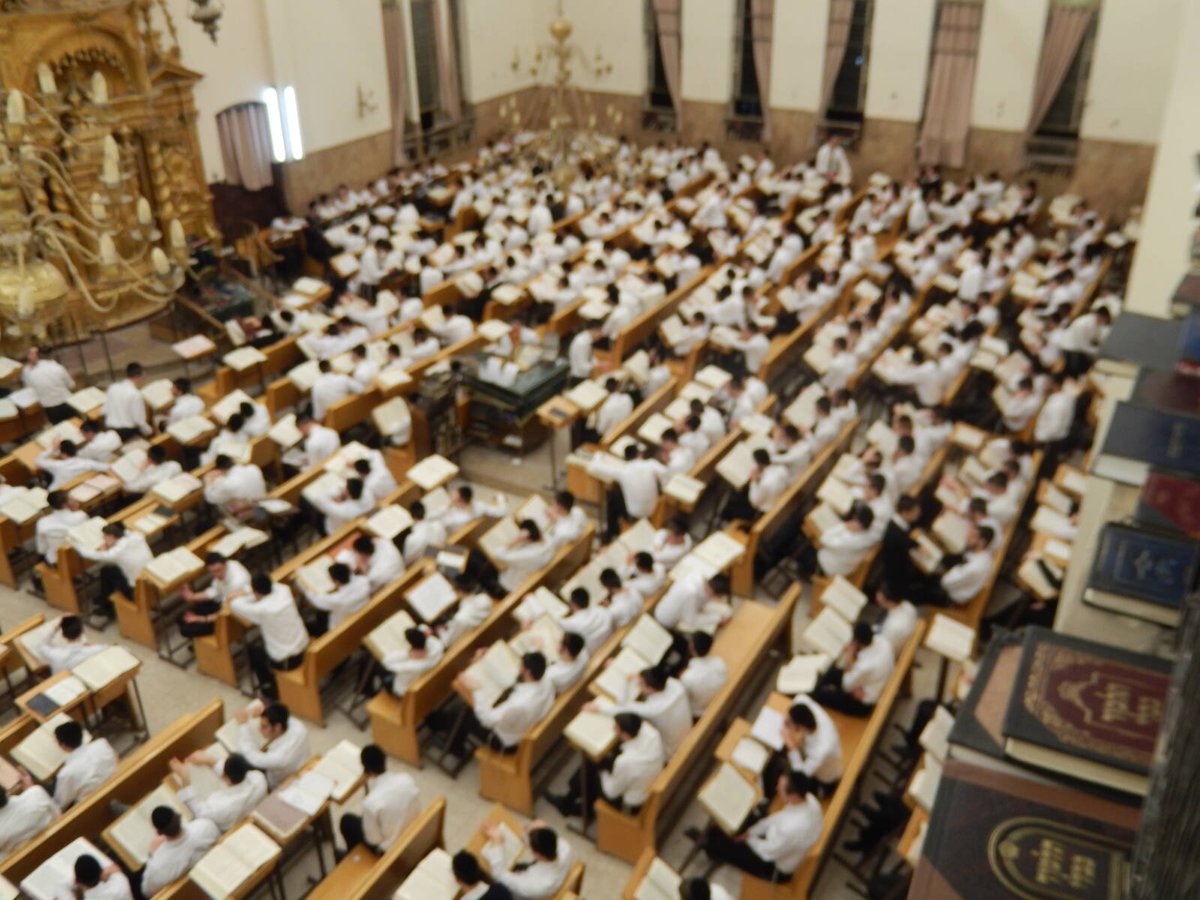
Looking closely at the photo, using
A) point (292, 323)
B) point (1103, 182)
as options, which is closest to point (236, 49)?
point (292, 323)

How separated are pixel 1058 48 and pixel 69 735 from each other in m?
16.5

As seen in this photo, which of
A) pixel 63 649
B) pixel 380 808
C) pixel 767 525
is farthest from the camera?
pixel 767 525

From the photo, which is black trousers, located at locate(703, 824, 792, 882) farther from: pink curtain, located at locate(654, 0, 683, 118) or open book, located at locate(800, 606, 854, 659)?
pink curtain, located at locate(654, 0, 683, 118)

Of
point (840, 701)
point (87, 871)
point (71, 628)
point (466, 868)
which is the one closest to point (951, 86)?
point (840, 701)

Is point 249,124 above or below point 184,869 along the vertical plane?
above

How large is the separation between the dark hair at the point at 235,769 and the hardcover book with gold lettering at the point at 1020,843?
521 centimetres

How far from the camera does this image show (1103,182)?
17109 millimetres

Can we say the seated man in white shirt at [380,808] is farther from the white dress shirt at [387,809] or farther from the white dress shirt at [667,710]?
the white dress shirt at [667,710]

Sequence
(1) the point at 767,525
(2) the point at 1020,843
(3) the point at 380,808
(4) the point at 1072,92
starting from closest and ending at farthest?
(2) the point at 1020,843 < (3) the point at 380,808 < (1) the point at 767,525 < (4) the point at 1072,92

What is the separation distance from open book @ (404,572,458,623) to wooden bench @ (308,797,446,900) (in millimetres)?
1712

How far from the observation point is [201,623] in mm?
8195

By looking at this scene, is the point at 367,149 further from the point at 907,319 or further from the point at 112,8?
the point at 907,319

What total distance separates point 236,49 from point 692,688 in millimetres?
12172

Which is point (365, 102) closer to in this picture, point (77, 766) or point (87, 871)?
point (77, 766)
